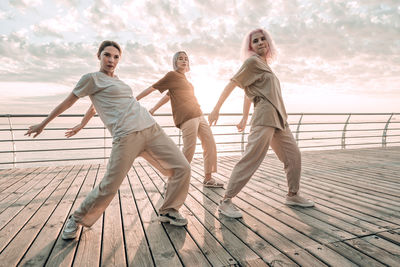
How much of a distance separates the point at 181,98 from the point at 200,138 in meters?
0.64

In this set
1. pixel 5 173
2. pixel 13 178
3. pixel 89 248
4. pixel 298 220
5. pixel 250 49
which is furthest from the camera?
pixel 5 173

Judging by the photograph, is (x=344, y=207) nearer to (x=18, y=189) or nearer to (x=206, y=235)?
(x=206, y=235)

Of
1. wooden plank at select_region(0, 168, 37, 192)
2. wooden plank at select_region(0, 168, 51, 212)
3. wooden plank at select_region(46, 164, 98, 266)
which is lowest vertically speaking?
wooden plank at select_region(0, 168, 37, 192)

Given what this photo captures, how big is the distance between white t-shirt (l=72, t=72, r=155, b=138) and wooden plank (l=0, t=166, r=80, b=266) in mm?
1006

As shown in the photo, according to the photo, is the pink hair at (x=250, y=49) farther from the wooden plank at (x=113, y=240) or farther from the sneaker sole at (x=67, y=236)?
the sneaker sole at (x=67, y=236)

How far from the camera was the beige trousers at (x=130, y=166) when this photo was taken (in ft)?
5.94

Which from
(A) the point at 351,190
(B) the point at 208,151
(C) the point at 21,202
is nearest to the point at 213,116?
(B) the point at 208,151

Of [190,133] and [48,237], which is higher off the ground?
[190,133]

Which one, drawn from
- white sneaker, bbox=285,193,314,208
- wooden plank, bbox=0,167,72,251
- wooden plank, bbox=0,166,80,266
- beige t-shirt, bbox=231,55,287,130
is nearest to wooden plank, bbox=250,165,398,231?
white sneaker, bbox=285,193,314,208

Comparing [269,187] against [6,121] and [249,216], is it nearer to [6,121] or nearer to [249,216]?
[249,216]

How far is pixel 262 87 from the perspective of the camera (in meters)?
2.29

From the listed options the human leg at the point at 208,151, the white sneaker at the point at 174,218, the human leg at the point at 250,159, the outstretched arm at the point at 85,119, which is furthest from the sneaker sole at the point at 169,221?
the human leg at the point at 208,151

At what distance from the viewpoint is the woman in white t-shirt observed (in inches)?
70.8

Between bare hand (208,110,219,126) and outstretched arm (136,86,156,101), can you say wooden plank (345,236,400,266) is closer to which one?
bare hand (208,110,219,126)
